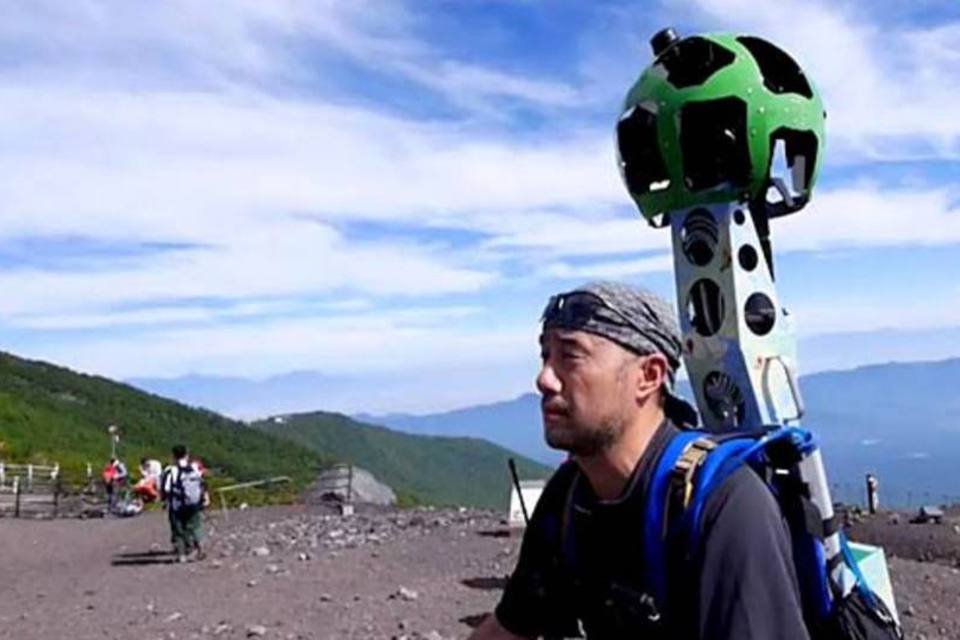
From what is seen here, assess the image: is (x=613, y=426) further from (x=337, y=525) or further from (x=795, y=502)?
(x=337, y=525)

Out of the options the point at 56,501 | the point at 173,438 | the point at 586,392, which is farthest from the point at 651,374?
the point at 173,438

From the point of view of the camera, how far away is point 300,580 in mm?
15703

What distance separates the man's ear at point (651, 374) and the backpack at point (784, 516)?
16 cm

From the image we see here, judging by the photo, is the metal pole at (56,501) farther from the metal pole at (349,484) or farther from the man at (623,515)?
the man at (623,515)

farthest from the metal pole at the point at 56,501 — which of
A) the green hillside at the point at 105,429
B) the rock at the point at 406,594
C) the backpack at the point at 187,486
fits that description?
the rock at the point at 406,594

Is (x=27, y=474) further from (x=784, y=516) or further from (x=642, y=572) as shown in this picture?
(x=642, y=572)

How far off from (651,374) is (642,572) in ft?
1.67

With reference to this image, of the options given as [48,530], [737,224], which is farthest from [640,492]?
[48,530]

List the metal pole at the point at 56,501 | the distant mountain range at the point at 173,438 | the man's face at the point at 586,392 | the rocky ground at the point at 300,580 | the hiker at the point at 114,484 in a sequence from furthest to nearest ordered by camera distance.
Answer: the distant mountain range at the point at 173,438
the metal pole at the point at 56,501
the hiker at the point at 114,484
the rocky ground at the point at 300,580
the man's face at the point at 586,392

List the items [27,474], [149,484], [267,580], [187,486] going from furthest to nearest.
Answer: [27,474] < [149,484] < [187,486] < [267,580]

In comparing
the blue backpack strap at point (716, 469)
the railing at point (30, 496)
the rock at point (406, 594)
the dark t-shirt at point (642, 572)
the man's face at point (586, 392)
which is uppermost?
the railing at point (30, 496)

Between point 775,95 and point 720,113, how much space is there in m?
0.26

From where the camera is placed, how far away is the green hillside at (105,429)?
220ft

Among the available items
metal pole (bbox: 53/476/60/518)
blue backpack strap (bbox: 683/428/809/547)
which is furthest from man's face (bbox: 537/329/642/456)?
metal pole (bbox: 53/476/60/518)
